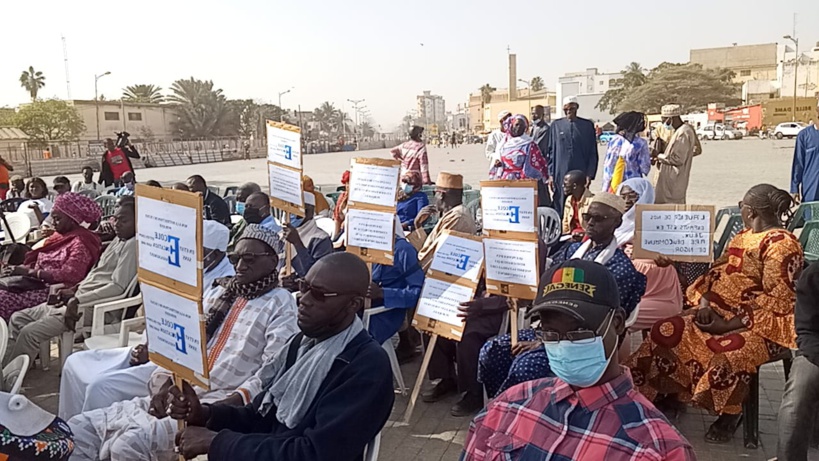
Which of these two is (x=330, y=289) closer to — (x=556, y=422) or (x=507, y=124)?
(x=556, y=422)

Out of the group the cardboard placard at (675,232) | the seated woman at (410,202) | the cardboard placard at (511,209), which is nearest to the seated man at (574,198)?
the seated woman at (410,202)

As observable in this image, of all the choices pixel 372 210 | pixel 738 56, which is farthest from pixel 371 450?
pixel 738 56

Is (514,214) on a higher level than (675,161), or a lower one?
lower

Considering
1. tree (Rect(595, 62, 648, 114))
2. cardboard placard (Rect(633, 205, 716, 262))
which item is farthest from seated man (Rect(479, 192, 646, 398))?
tree (Rect(595, 62, 648, 114))

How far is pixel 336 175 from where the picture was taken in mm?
24703

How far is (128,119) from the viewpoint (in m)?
64.3

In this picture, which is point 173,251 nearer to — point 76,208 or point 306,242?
point 306,242

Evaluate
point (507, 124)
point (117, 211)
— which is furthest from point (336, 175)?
point (117, 211)

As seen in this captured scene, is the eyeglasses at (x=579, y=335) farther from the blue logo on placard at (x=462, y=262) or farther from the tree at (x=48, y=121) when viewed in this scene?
the tree at (x=48, y=121)

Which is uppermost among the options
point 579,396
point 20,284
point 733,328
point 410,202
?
point 410,202

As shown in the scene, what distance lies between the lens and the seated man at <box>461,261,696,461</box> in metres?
1.88

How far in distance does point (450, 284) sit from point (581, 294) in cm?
238

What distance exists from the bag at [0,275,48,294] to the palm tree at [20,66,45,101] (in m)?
77.5

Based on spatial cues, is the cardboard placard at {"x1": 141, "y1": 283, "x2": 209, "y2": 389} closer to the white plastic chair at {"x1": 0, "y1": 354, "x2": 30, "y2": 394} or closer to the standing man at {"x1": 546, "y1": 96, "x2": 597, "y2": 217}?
the white plastic chair at {"x1": 0, "y1": 354, "x2": 30, "y2": 394}
